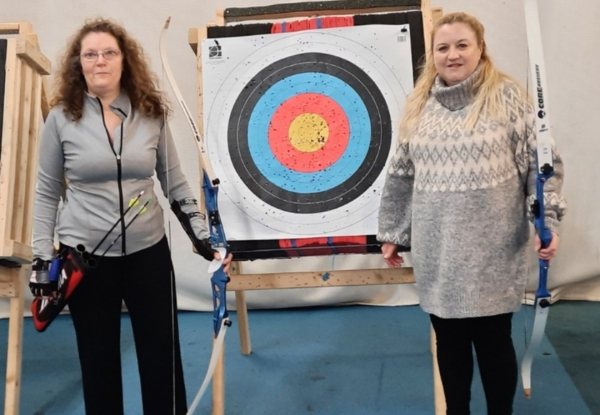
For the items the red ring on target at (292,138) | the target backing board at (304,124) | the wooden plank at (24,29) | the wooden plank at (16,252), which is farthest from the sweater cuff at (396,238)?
the wooden plank at (24,29)

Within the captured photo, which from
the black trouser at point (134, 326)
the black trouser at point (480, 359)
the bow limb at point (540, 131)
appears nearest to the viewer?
the bow limb at point (540, 131)

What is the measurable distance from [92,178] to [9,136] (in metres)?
0.51

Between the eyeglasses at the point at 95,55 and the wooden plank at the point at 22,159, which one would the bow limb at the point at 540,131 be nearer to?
the eyeglasses at the point at 95,55

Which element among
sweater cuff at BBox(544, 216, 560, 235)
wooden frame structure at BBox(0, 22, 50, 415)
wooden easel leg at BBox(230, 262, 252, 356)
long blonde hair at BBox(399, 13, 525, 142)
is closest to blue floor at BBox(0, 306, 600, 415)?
wooden easel leg at BBox(230, 262, 252, 356)

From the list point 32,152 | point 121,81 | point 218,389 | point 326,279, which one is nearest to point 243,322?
point 218,389

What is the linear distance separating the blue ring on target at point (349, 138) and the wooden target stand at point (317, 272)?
0.17 meters

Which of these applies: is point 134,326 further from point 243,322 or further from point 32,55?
point 32,55

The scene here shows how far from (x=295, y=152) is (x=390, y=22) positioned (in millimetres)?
448

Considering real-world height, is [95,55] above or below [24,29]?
below

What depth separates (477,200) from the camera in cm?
119

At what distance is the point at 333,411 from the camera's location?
5.77ft

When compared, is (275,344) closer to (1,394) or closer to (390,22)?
(1,394)

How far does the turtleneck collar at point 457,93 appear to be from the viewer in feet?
3.96

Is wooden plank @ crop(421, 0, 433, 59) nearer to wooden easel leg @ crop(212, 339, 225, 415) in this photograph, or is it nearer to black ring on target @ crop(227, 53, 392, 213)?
black ring on target @ crop(227, 53, 392, 213)
